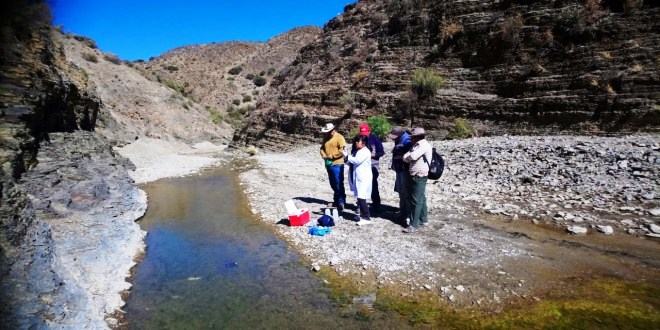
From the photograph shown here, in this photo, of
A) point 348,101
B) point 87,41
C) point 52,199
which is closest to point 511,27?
point 348,101

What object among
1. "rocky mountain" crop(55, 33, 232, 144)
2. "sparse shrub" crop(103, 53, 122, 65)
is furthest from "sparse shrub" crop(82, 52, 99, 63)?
"sparse shrub" crop(103, 53, 122, 65)

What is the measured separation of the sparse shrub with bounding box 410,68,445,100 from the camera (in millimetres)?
21250

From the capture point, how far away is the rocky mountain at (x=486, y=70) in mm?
15430

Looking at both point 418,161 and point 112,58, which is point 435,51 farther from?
point 112,58

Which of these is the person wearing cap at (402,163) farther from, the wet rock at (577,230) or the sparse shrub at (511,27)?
the sparse shrub at (511,27)

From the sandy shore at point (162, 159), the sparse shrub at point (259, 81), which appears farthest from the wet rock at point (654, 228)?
the sparse shrub at point (259, 81)

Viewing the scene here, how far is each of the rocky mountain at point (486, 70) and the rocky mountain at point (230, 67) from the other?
24.0m

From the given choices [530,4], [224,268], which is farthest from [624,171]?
[530,4]

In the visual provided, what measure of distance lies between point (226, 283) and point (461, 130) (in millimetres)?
15222

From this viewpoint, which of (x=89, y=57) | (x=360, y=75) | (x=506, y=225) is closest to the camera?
(x=506, y=225)

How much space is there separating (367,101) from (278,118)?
28.8 feet

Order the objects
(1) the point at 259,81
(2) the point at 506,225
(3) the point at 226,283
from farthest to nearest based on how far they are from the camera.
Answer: (1) the point at 259,81
(2) the point at 506,225
(3) the point at 226,283

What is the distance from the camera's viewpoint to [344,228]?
819cm

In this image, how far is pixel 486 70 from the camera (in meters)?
21.0
